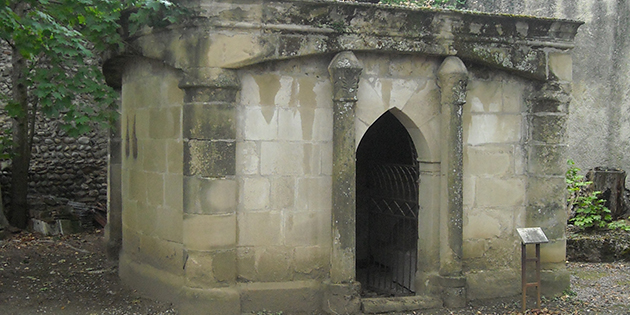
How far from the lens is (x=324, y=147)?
5.63 meters

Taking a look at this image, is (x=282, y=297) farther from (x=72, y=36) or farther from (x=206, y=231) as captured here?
(x=72, y=36)

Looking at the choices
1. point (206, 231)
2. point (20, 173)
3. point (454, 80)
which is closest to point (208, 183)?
point (206, 231)

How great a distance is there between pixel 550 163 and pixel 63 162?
33.6 feet

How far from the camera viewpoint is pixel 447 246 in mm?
5832

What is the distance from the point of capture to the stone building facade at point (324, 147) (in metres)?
5.28

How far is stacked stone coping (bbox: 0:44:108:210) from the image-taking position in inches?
488

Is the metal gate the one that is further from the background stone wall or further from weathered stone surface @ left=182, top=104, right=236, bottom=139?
the background stone wall

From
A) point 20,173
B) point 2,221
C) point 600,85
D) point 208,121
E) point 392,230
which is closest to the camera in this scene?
point 208,121

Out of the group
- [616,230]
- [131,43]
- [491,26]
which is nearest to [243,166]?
[131,43]

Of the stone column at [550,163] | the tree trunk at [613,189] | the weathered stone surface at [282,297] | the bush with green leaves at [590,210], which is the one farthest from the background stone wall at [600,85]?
the weathered stone surface at [282,297]

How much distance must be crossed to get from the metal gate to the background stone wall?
5.39 m

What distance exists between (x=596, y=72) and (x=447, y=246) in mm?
7122

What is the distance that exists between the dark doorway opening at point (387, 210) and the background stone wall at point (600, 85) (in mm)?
5371

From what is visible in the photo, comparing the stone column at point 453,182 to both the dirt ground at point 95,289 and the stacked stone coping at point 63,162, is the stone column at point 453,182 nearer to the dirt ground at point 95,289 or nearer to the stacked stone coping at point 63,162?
the dirt ground at point 95,289
